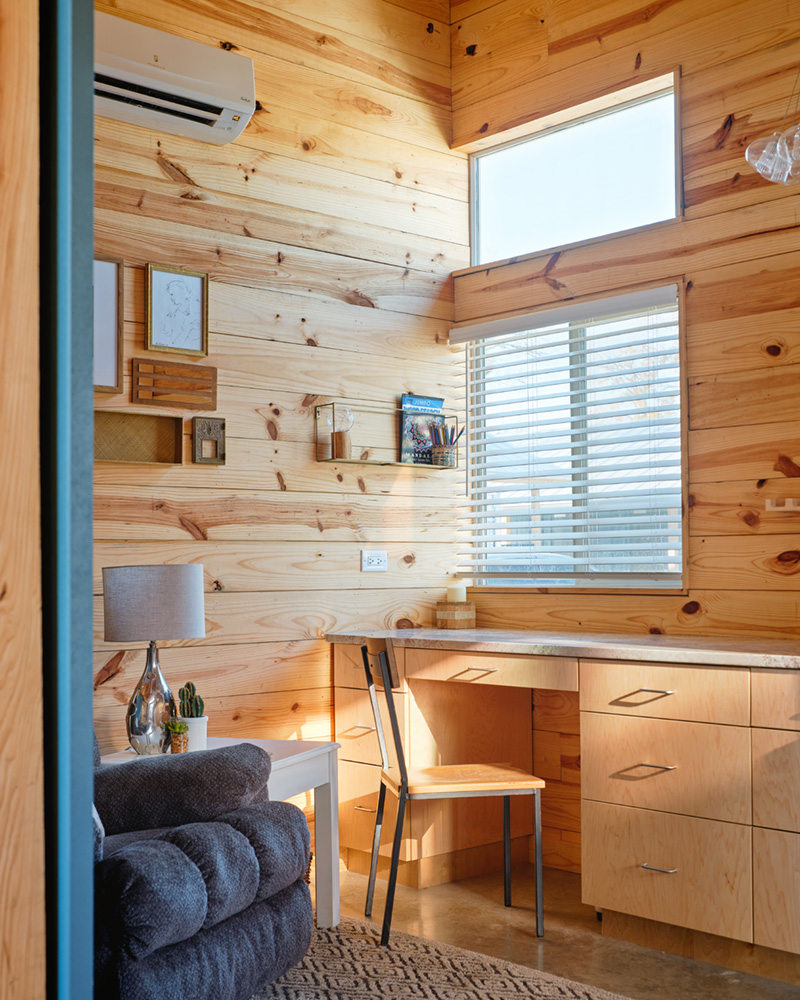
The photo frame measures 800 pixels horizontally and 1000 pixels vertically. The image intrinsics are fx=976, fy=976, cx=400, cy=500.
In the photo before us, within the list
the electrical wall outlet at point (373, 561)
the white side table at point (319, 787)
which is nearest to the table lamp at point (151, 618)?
the white side table at point (319, 787)

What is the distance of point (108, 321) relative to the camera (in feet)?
10.0

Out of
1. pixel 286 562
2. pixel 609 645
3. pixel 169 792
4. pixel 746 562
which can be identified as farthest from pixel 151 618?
pixel 746 562

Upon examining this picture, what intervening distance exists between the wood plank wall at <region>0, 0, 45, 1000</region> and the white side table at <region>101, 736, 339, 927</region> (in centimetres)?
177

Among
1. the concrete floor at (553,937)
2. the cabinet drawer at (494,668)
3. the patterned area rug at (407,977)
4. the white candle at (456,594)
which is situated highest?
the white candle at (456,594)

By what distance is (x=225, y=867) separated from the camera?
1.94 meters

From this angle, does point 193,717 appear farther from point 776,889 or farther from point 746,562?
point 746,562

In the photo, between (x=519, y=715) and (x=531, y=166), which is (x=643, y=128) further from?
(x=519, y=715)

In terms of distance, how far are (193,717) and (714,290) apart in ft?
6.98

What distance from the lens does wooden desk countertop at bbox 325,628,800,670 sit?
8.34ft

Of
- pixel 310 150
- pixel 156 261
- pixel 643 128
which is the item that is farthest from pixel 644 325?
pixel 156 261

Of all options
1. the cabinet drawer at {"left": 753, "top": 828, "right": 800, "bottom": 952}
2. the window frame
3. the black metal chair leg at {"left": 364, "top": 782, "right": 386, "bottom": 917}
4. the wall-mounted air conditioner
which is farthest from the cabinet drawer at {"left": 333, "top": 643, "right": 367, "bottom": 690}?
the wall-mounted air conditioner

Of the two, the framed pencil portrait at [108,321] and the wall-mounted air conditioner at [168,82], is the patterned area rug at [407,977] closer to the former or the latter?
the framed pencil portrait at [108,321]

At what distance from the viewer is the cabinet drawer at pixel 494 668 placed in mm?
2881

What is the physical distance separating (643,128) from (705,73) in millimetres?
303
